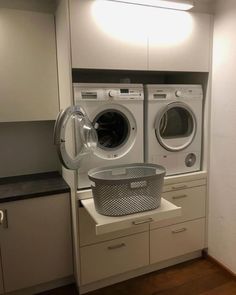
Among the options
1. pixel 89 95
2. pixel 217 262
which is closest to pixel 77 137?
pixel 89 95

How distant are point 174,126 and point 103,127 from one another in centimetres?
63

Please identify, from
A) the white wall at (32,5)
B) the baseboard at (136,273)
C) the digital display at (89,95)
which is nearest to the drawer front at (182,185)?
the baseboard at (136,273)

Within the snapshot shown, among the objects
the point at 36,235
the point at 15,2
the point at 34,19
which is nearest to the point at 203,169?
the point at 36,235

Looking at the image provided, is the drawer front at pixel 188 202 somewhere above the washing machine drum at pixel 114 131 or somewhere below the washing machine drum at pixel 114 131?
below

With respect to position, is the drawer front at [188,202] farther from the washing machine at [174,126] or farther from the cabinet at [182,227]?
the washing machine at [174,126]

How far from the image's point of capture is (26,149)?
234 cm

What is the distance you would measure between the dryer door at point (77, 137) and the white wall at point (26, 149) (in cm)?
58

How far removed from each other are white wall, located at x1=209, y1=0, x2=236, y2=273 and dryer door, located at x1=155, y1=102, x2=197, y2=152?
19 cm

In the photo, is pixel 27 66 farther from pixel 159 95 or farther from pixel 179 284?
pixel 179 284

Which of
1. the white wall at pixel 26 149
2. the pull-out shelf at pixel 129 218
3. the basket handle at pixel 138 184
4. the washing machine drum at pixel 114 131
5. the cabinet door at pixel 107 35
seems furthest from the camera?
the white wall at pixel 26 149

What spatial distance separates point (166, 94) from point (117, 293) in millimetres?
1561

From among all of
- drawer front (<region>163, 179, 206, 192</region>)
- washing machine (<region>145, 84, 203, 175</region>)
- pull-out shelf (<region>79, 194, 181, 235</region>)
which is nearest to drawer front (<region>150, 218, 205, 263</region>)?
drawer front (<region>163, 179, 206, 192</region>)

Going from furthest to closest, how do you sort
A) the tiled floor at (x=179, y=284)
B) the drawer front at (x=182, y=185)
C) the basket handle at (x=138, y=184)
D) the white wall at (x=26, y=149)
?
the white wall at (x=26, y=149)
the drawer front at (x=182, y=185)
the tiled floor at (x=179, y=284)
the basket handle at (x=138, y=184)

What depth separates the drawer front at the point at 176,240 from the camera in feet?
7.15
